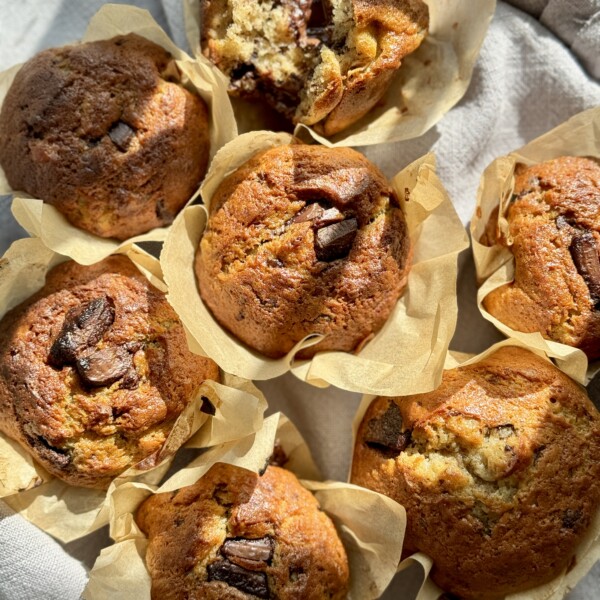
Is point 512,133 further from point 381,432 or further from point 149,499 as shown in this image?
point 149,499

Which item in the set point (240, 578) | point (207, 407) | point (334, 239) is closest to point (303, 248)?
point (334, 239)

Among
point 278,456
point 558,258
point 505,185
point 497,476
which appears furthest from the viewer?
point 278,456

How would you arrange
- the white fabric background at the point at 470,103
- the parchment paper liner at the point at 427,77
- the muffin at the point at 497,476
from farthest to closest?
1. the white fabric background at the point at 470,103
2. the parchment paper liner at the point at 427,77
3. the muffin at the point at 497,476

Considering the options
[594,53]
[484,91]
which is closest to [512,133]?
[484,91]

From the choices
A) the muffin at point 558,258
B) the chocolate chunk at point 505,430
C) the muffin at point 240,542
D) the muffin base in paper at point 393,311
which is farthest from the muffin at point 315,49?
the muffin at point 240,542

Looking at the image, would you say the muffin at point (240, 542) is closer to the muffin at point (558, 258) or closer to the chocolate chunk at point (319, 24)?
the muffin at point (558, 258)

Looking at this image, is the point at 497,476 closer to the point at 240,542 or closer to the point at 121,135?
the point at 240,542
